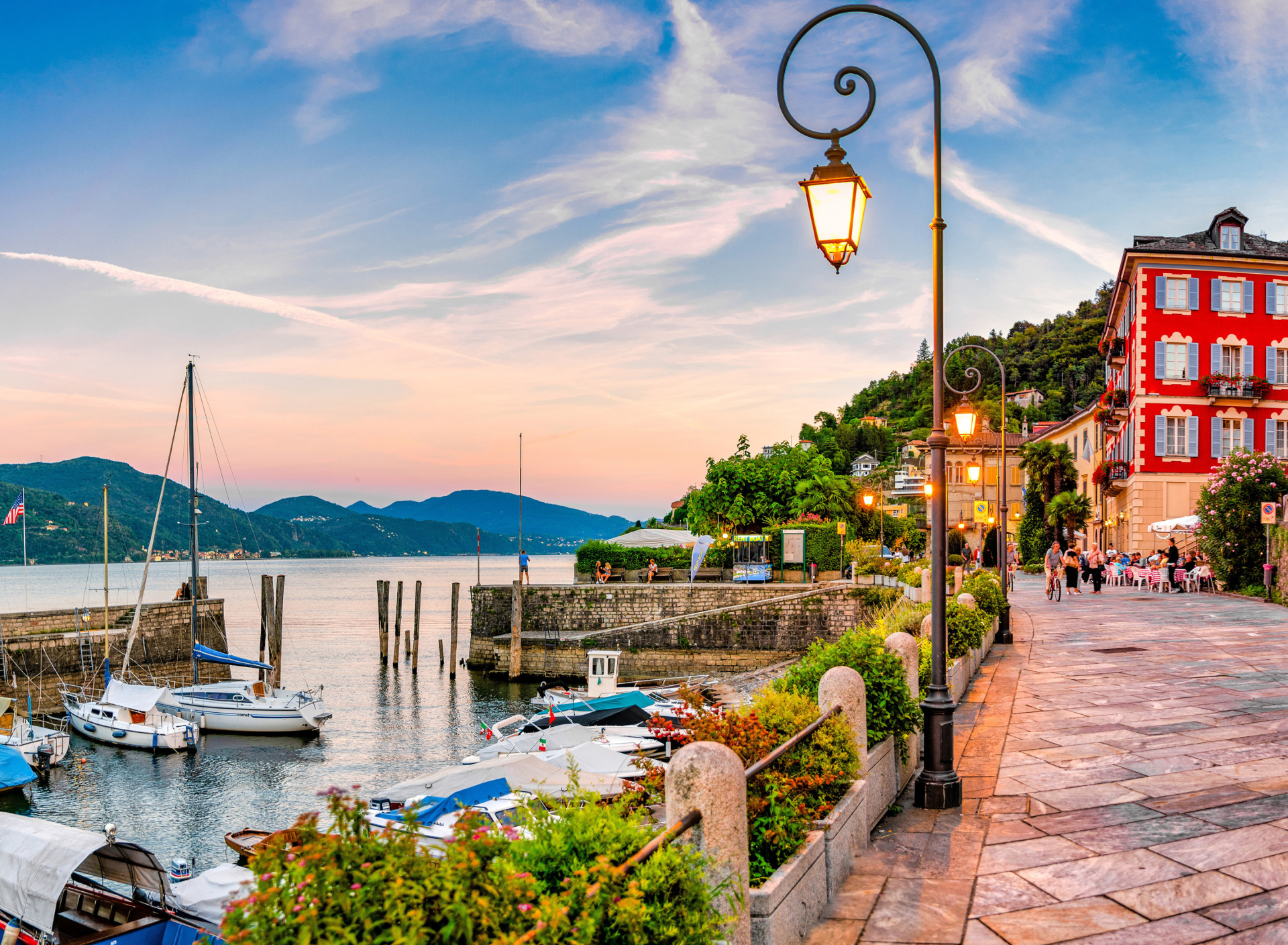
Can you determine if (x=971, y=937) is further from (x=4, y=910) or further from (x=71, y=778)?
(x=71, y=778)

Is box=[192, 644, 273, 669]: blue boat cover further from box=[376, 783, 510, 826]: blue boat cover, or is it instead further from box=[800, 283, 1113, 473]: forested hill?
box=[800, 283, 1113, 473]: forested hill

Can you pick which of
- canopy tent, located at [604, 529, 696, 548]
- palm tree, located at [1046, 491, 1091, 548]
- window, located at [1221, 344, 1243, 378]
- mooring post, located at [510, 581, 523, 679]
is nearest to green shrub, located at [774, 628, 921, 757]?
mooring post, located at [510, 581, 523, 679]

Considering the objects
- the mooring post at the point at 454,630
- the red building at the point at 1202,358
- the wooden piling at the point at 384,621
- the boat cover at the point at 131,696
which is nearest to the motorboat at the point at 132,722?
the boat cover at the point at 131,696

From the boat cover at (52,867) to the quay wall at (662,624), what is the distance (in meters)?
28.7

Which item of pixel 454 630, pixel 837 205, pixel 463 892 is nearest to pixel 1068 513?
pixel 454 630

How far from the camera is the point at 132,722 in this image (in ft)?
96.4

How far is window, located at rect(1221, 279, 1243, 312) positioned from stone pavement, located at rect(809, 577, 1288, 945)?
113 feet

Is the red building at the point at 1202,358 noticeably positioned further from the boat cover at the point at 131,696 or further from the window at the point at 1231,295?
the boat cover at the point at 131,696

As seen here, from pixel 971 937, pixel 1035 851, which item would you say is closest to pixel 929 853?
pixel 1035 851

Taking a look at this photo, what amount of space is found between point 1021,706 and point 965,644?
1.89m

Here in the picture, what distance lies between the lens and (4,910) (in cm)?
1305

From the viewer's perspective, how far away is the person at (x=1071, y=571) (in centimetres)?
3428

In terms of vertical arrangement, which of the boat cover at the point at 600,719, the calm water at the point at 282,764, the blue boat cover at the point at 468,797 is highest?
the blue boat cover at the point at 468,797

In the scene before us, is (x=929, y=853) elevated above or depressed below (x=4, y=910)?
above
